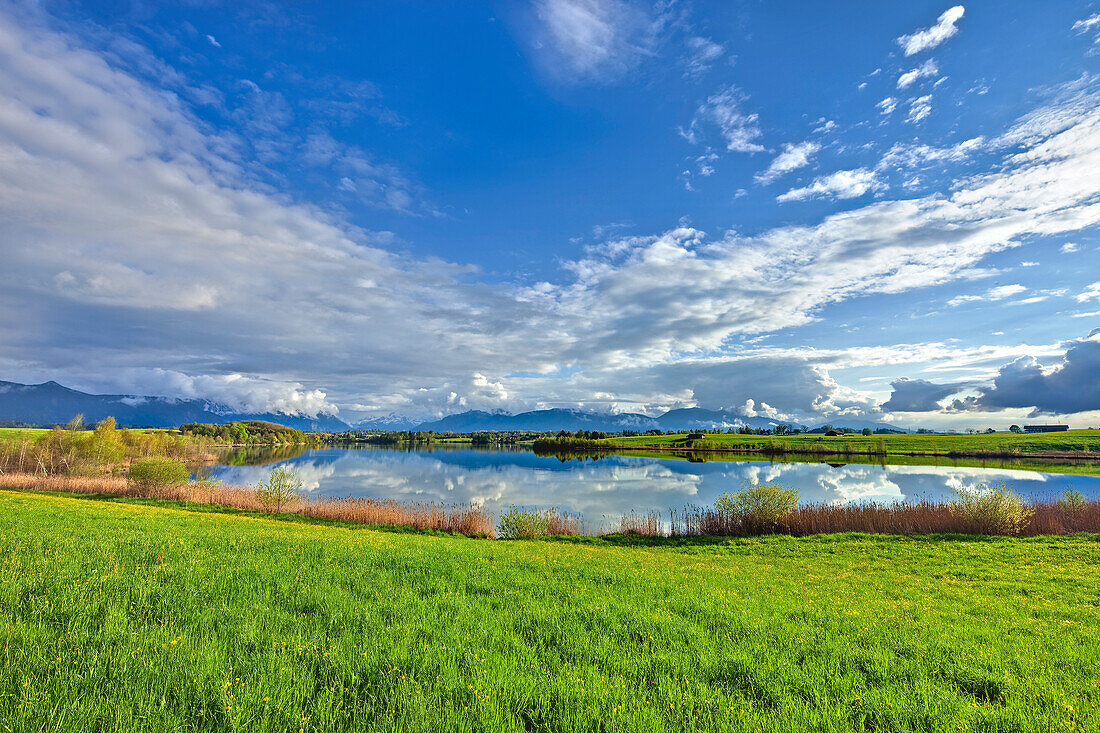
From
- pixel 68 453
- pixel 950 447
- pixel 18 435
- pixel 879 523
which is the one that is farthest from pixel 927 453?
pixel 18 435

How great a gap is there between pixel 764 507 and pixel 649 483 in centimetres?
3539

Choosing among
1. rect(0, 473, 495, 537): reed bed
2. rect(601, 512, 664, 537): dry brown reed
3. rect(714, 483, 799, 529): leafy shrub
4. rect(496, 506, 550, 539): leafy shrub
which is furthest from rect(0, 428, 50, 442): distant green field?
rect(714, 483, 799, 529): leafy shrub

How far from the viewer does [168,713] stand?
4.33 metres

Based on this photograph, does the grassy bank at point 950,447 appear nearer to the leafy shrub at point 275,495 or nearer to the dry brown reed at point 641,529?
the dry brown reed at point 641,529

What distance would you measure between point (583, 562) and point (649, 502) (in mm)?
34252

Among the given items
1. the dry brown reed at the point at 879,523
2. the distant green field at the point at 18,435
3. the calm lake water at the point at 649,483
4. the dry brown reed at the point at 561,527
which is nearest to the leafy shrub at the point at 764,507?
the dry brown reed at the point at 879,523

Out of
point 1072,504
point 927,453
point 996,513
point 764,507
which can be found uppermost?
point 996,513

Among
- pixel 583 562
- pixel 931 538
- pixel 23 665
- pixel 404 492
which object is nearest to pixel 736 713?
pixel 23 665

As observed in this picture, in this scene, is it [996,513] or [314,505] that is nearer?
[996,513]

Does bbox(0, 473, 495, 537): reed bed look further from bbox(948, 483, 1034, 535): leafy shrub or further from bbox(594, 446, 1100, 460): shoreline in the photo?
bbox(594, 446, 1100, 460): shoreline

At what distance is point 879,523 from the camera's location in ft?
85.9

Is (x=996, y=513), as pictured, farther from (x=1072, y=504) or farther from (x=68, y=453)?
(x=68, y=453)

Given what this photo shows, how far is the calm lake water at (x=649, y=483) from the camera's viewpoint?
47156 millimetres

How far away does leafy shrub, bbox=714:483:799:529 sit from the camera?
1085 inches
